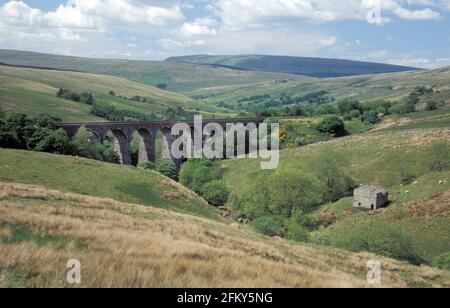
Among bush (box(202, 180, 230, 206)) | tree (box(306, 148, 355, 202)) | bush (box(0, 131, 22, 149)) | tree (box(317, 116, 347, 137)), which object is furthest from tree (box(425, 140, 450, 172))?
bush (box(0, 131, 22, 149))

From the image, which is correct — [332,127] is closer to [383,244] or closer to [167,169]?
[167,169]

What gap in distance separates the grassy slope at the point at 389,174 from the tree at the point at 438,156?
2.27 metres

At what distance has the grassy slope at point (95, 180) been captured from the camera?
43188 mm

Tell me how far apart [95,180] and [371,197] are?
3199 centimetres

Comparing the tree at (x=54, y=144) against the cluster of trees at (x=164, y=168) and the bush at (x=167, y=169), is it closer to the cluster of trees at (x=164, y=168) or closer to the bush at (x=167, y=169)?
the cluster of trees at (x=164, y=168)

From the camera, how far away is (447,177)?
5791cm

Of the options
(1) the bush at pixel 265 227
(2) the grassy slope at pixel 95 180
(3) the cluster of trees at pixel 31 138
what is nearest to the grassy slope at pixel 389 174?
(1) the bush at pixel 265 227

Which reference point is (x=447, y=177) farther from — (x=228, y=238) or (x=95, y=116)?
(x=95, y=116)

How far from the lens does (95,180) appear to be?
46.8 m

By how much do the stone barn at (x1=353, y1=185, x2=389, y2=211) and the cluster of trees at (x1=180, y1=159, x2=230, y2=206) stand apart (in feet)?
66.2

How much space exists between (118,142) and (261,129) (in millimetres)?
39543

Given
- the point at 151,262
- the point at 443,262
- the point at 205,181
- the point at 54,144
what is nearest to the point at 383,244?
the point at 443,262

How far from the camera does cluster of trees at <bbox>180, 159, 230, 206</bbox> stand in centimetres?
7050
